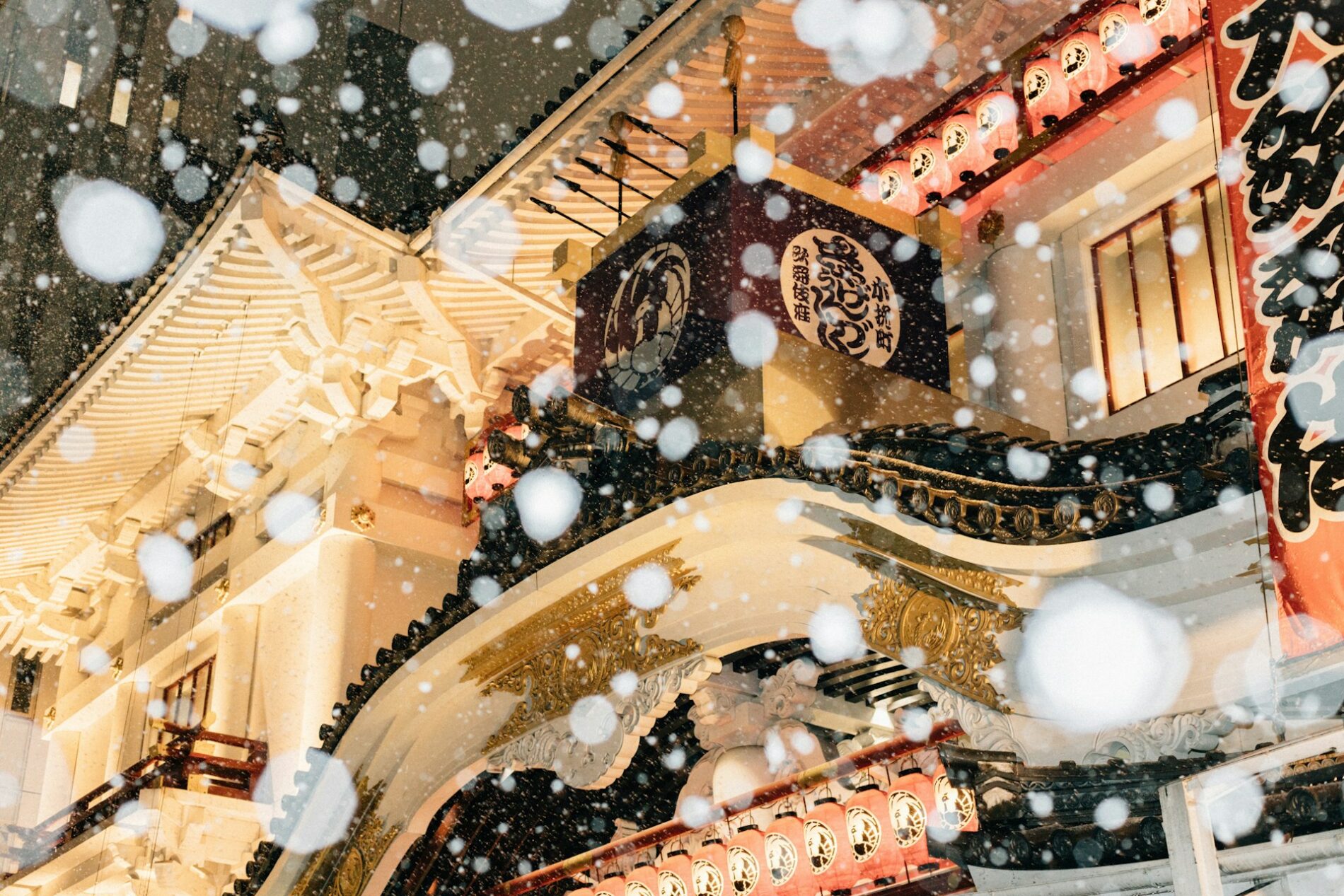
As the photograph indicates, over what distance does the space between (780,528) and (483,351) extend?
6.34 meters

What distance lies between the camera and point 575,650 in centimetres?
749

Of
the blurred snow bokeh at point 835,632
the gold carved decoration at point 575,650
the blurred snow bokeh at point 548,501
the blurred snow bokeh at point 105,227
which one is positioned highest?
the blurred snow bokeh at point 105,227

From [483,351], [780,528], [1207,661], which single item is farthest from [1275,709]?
[483,351]

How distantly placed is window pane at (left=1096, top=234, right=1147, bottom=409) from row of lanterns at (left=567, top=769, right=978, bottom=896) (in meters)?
2.57

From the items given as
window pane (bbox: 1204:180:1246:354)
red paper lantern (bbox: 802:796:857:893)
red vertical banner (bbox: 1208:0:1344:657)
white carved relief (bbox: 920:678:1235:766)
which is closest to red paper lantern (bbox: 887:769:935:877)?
red paper lantern (bbox: 802:796:857:893)

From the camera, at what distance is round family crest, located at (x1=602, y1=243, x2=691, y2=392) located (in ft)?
24.4

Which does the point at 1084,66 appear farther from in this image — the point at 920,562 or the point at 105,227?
the point at 105,227

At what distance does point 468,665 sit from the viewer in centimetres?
789

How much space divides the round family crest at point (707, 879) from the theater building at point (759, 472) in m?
0.02

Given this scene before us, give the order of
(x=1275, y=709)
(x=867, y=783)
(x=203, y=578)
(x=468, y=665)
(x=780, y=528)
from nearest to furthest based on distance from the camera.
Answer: (x=1275, y=709) < (x=780, y=528) < (x=867, y=783) < (x=468, y=665) < (x=203, y=578)

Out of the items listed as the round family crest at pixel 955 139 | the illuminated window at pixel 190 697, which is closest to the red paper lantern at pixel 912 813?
the round family crest at pixel 955 139

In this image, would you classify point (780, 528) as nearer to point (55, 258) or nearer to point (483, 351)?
point (483, 351)

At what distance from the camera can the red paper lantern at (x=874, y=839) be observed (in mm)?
6480

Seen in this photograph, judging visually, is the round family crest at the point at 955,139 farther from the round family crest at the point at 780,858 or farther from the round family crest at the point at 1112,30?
the round family crest at the point at 780,858
